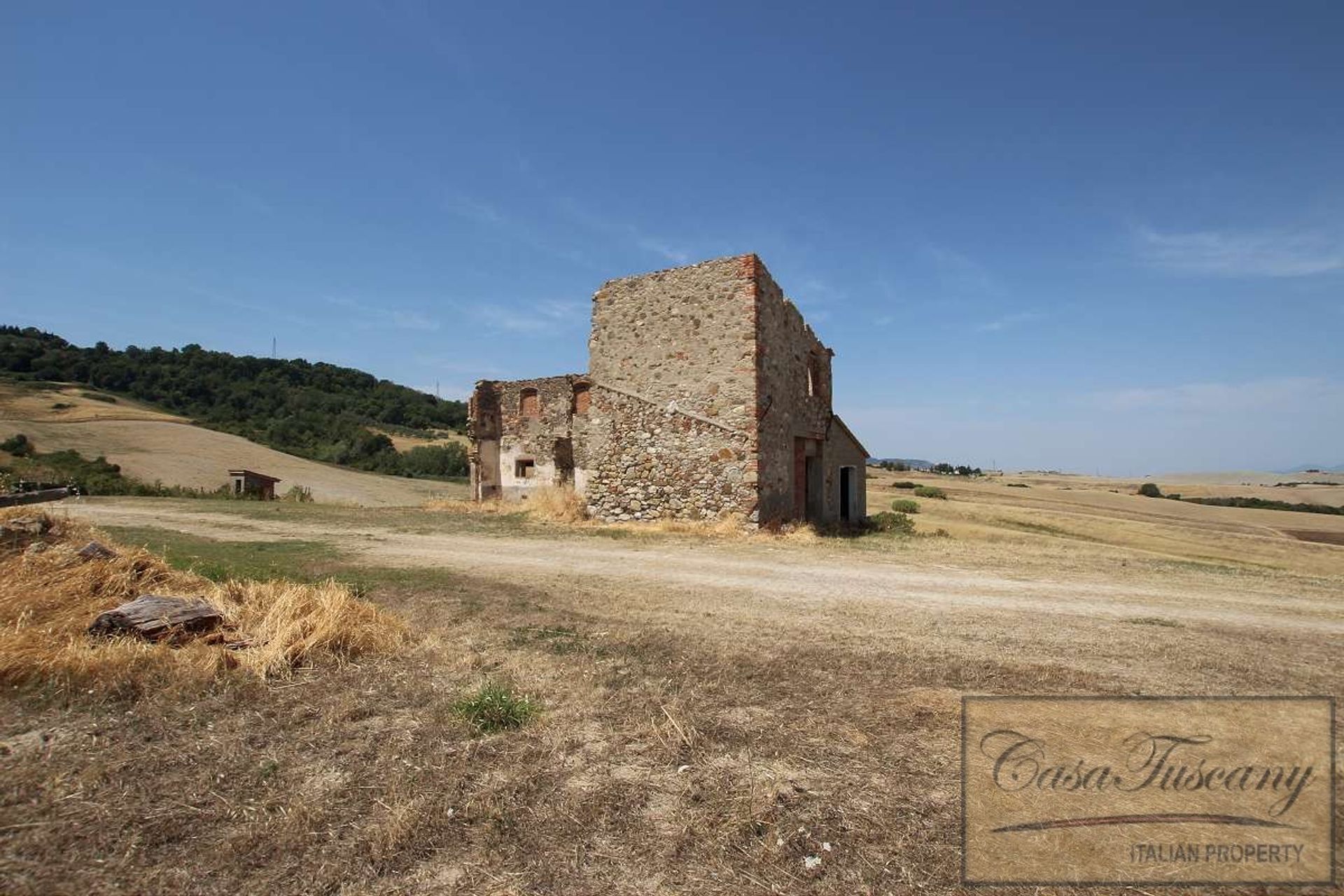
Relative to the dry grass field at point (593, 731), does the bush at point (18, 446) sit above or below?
above

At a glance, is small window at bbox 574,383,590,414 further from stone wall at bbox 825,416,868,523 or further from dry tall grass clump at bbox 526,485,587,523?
stone wall at bbox 825,416,868,523

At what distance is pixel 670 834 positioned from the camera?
9.66ft

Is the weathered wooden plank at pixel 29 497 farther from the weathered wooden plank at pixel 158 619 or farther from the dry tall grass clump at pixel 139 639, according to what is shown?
the weathered wooden plank at pixel 158 619

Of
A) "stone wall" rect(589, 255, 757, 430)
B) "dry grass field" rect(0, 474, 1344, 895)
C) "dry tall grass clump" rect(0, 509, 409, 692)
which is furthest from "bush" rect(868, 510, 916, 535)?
"dry tall grass clump" rect(0, 509, 409, 692)

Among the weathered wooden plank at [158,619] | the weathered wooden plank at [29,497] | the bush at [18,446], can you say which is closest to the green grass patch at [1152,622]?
the weathered wooden plank at [158,619]

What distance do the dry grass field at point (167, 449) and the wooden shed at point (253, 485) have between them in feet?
10.3

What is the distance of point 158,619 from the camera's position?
512 cm

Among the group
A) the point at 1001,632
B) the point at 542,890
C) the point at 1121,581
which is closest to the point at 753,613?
the point at 1001,632

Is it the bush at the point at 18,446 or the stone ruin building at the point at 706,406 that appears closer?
the stone ruin building at the point at 706,406

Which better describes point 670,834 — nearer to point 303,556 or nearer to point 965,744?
point 965,744

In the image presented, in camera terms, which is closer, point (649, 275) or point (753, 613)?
point (753, 613)

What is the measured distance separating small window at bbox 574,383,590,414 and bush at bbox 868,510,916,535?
11.5m

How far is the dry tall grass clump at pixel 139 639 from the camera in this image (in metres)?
4.34

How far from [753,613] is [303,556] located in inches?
334
